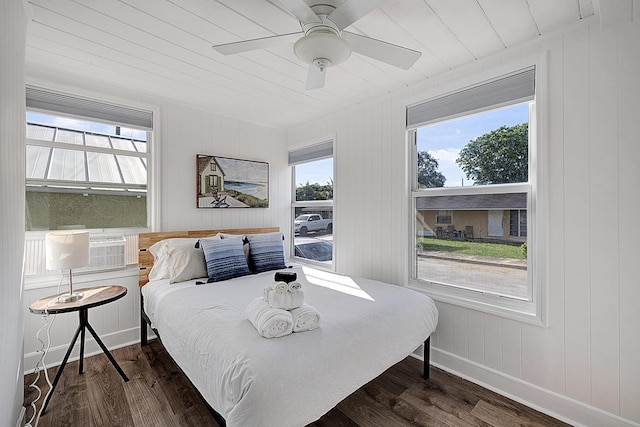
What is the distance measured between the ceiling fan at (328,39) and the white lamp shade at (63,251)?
178 cm

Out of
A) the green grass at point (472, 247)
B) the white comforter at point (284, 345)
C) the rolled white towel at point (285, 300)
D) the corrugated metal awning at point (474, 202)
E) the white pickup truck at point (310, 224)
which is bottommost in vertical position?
the white comforter at point (284, 345)

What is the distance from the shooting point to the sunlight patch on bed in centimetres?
222

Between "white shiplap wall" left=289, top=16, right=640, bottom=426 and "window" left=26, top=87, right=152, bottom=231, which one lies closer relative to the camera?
"white shiplap wall" left=289, top=16, right=640, bottom=426

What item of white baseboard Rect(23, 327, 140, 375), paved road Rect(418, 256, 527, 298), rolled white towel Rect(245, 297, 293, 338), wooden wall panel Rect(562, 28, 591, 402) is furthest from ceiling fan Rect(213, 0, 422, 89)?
white baseboard Rect(23, 327, 140, 375)

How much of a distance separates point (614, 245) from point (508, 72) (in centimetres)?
133

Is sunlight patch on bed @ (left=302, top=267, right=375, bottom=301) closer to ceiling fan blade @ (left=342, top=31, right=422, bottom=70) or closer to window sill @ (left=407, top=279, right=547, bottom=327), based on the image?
window sill @ (left=407, top=279, right=547, bottom=327)

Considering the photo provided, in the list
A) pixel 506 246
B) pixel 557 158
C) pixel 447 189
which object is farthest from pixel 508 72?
pixel 506 246

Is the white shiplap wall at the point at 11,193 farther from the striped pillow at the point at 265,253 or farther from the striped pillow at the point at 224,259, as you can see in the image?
the striped pillow at the point at 265,253

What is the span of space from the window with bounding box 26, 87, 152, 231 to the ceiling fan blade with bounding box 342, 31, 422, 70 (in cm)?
241

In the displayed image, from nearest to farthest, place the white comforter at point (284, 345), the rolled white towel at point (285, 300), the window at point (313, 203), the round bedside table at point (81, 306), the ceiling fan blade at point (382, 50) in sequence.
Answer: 1. the white comforter at point (284, 345)
2. the ceiling fan blade at point (382, 50)
3. the rolled white towel at point (285, 300)
4. the round bedside table at point (81, 306)
5. the window at point (313, 203)

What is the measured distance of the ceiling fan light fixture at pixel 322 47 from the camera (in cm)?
140

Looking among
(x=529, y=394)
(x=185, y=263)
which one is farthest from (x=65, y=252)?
(x=529, y=394)

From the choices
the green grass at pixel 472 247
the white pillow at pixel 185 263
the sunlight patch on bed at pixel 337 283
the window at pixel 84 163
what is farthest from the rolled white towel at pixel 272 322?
the window at pixel 84 163

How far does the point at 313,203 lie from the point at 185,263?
1.78 m
